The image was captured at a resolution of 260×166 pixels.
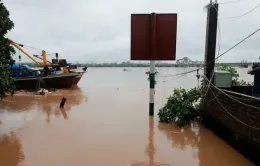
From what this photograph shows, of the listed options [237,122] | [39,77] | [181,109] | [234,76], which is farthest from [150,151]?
[39,77]

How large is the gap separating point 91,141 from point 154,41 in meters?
4.28

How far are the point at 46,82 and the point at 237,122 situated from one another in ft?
65.2

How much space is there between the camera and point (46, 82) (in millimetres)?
23562

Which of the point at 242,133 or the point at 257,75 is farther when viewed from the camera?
the point at 257,75

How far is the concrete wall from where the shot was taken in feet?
18.2

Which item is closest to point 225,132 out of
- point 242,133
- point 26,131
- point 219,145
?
point 219,145

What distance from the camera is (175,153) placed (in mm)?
6586

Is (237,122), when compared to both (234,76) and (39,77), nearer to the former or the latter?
(234,76)

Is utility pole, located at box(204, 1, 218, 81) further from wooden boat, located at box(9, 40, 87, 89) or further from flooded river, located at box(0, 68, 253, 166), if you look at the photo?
wooden boat, located at box(9, 40, 87, 89)

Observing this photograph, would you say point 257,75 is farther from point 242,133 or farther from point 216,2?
point 216,2

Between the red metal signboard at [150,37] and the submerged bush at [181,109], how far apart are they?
1.44 m

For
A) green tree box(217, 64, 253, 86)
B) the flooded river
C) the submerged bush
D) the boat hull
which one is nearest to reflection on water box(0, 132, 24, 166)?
the flooded river

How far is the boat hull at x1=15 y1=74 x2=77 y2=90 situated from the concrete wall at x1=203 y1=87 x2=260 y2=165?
1709cm

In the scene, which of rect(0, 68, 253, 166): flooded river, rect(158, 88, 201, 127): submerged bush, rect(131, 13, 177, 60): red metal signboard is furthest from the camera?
rect(131, 13, 177, 60): red metal signboard
